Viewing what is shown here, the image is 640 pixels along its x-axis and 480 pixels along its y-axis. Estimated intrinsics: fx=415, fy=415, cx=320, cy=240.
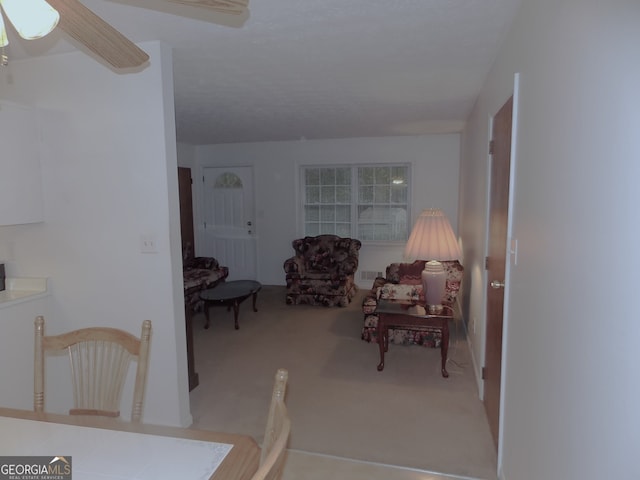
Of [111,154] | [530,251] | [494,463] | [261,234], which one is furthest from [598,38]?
[261,234]

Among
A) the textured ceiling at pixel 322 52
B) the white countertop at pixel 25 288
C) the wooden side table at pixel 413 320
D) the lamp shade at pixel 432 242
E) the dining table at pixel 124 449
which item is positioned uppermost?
the textured ceiling at pixel 322 52

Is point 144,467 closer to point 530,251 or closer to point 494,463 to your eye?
point 530,251

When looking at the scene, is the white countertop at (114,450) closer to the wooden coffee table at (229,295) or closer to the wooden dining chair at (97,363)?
the wooden dining chair at (97,363)

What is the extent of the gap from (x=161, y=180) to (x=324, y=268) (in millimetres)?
3610

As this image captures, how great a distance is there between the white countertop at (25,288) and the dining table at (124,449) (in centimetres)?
152

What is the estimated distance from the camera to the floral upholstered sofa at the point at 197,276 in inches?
198

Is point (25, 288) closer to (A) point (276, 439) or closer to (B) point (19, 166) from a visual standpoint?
(B) point (19, 166)

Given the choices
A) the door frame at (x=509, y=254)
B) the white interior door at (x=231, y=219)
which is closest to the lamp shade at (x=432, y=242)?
the door frame at (x=509, y=254)

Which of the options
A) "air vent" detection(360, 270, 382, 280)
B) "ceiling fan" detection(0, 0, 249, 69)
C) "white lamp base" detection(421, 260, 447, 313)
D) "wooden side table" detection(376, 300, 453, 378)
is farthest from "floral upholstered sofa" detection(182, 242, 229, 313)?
"ceiling fan" detection(0, 0, 249, 69)

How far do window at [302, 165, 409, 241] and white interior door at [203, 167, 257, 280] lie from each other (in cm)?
97

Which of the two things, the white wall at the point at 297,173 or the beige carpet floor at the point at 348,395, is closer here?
the beige carpet floor at the point at 348,395

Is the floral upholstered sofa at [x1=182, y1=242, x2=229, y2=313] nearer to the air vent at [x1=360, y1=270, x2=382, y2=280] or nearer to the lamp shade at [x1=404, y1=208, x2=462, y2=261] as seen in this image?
the air vent at [x1=360, y1=270, x2=382, y2=280]

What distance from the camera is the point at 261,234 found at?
265 inches

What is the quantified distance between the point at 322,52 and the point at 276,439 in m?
2.24
